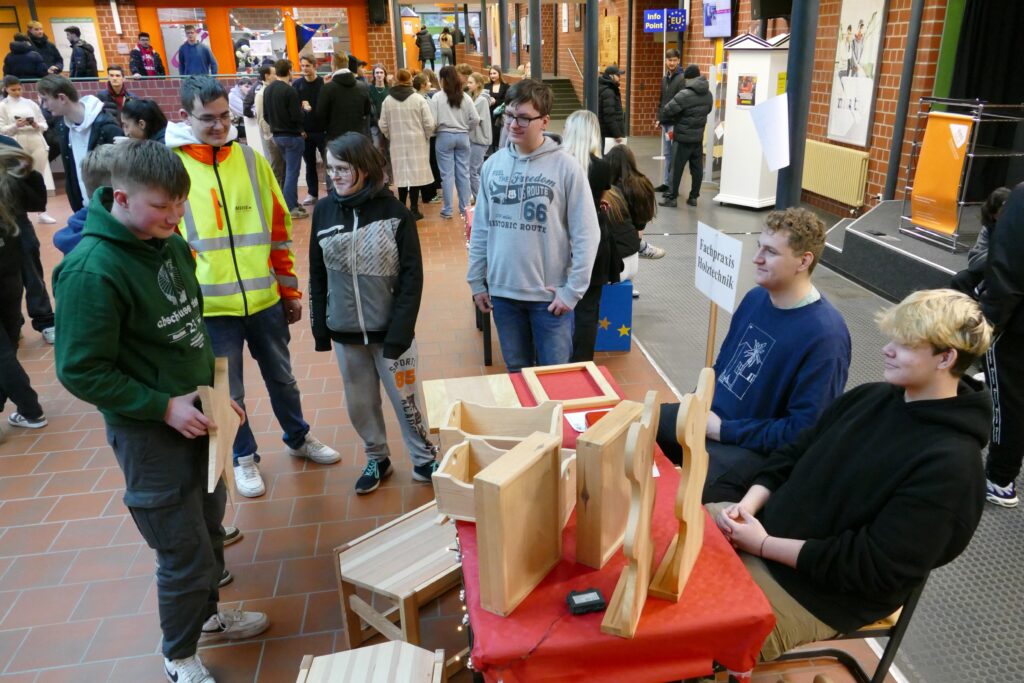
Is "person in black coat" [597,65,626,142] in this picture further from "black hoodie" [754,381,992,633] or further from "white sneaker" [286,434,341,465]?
"black hoodie" [754,381,992,633]

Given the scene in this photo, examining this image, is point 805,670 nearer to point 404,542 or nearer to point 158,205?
point 404,542

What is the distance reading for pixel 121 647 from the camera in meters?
2.52

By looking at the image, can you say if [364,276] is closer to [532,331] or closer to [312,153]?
[532,331]

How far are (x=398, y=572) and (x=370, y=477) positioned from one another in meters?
1.05

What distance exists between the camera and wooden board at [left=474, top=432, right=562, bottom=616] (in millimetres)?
1427

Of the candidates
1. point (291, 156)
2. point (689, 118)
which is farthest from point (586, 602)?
point (291, 156)

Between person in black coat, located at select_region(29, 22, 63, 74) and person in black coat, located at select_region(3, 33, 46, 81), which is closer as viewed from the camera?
person in black coat, located at select_region(3, 33, 46, 81)

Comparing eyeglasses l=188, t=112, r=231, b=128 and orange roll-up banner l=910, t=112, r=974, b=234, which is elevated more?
eyeglasses l=188, t=112, r=231, b=128

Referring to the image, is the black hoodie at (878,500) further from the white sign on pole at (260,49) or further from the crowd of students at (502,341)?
the white sign on pole at (260,49)

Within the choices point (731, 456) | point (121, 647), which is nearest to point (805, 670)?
point (731, 456)

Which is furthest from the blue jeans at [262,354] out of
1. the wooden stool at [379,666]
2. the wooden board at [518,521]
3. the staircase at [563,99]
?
the staircase at [563,99]

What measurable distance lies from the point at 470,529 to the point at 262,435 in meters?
2.48

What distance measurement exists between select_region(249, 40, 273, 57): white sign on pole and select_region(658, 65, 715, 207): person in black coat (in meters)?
9.94

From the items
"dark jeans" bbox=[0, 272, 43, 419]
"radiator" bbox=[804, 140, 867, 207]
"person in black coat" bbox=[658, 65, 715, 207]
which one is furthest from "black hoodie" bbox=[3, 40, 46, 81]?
"radiator" bbox=[804, 140, 867, 207]
